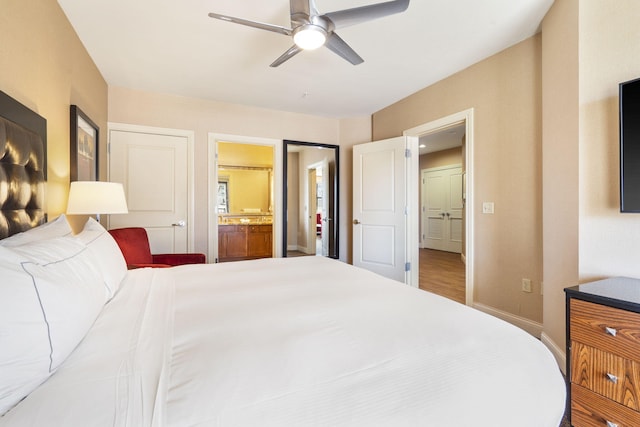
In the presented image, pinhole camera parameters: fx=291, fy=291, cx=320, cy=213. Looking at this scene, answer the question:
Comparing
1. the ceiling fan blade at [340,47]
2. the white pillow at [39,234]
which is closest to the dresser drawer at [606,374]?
the ceiling fan blade at [340,47]

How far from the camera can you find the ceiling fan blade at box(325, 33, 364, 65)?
194 cm

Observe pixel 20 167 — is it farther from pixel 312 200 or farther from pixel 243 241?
pixel 312 200

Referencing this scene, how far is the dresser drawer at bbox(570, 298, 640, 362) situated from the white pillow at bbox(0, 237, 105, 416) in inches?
81.0

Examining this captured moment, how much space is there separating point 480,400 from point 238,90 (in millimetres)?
3647

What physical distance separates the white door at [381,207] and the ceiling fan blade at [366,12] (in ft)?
6.97

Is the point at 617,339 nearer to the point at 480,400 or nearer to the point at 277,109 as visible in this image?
the point at 480,400

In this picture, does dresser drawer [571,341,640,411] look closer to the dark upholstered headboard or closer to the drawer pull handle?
the drawer pull handle

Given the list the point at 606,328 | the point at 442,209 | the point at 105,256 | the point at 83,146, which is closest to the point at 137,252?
the point at 83,146

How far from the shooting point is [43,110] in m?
1.75

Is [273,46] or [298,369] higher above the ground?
[273,46]

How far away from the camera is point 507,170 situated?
2.63 m

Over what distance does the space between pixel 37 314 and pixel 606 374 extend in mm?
2168

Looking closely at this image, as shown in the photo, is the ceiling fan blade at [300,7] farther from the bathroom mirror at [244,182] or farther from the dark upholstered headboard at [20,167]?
the bathroom mirror at [244,182]

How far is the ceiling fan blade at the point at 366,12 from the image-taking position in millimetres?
1615
